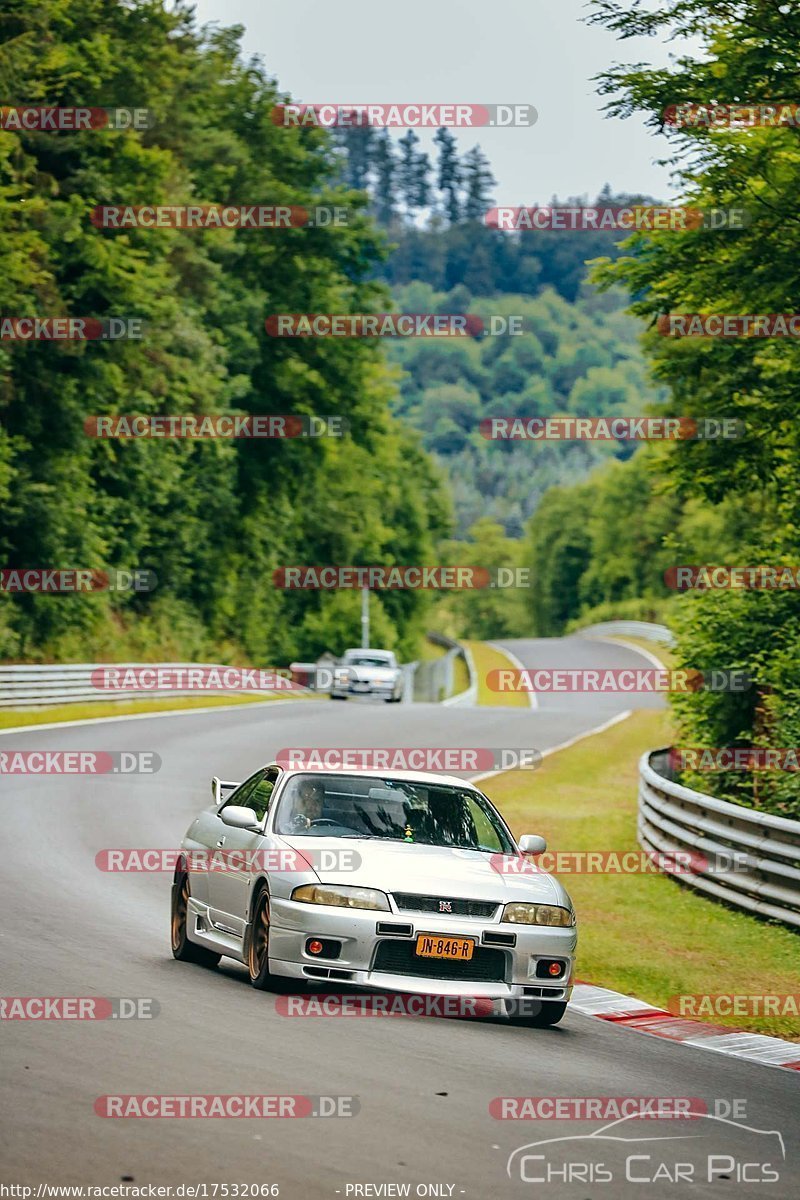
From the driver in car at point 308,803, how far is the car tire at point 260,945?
63 cm

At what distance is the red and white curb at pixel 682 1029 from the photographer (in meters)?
10.4

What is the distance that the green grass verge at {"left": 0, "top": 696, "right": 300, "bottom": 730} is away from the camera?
3475cm

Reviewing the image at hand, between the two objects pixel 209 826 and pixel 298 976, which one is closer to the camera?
pixel 298 976

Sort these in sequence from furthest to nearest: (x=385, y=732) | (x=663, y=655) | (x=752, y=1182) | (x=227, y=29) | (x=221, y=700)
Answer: (x=663, y=655)
(x=227, y=29)
(x=221, y=700)
(x=385, y=732)
(x=752, y=1182)

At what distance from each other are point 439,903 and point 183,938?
96.4 inches

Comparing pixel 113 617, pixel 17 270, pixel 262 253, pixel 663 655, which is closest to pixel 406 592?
pixel 663 655

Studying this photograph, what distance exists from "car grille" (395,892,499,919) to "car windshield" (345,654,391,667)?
44427 mm

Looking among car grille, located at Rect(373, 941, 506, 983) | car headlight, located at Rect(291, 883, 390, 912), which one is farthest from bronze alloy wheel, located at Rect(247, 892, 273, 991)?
car grille, located at Rect(373, 941, 506, 983)

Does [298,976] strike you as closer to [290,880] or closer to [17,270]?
[290,880]

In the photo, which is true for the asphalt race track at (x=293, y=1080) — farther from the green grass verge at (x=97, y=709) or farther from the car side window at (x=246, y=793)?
the green grass verge at (x=97, y=709)

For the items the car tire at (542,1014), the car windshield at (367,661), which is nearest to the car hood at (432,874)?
the car tire at (542,1014)

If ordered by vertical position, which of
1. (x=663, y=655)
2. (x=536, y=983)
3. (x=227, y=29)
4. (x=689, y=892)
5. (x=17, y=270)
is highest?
(x=227, y=29)

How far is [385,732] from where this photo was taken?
35938 mm

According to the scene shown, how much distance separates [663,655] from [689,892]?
68.7 m
